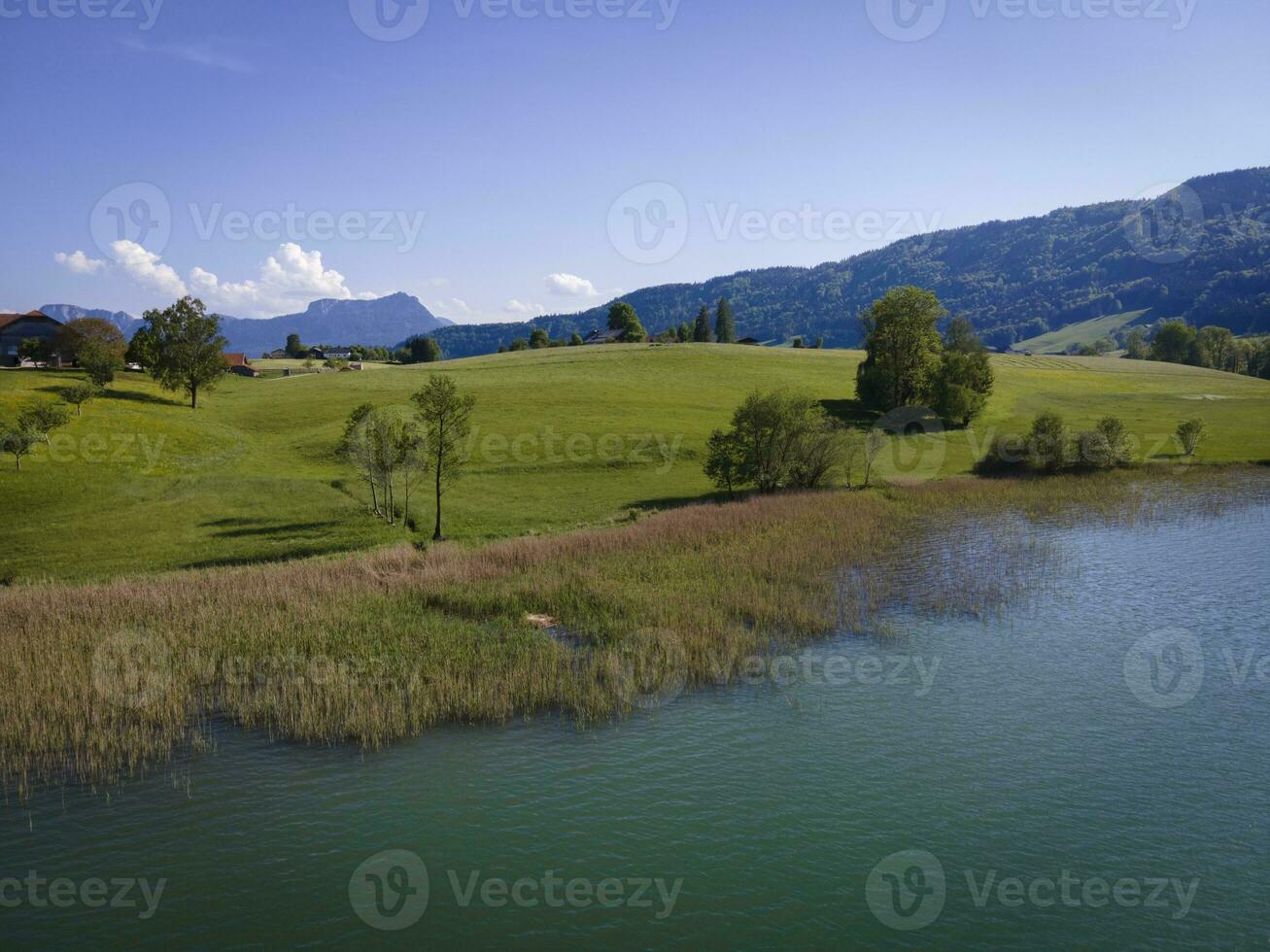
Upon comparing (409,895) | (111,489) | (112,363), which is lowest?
(409,895)

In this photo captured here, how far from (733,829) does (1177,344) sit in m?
197

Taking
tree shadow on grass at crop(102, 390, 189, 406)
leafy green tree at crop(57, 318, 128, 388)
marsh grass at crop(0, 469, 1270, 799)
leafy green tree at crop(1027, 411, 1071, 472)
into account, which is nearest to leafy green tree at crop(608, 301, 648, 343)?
leafy green tree at crop(57, 318, 128, 388)

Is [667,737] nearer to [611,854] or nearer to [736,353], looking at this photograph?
[611,854]

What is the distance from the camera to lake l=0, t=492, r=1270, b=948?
12.8m

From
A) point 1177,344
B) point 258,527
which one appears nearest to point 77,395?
point 258,527

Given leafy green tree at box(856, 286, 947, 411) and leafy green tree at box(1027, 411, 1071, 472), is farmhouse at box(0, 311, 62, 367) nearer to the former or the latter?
leafy green tree at box(856, 286, 947, 411)

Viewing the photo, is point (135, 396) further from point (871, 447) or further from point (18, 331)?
point (871, 447)

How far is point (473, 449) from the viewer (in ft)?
212

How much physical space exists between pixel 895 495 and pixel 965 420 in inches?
1370

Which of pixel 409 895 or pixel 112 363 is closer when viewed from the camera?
pixel 409 895

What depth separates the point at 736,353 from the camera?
125875mm

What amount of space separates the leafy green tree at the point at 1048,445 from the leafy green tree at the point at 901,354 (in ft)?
66.8

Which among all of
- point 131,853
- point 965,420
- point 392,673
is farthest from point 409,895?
point 965,420

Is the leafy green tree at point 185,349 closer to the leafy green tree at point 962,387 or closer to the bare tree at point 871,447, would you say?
the bare tree at point 871,447
